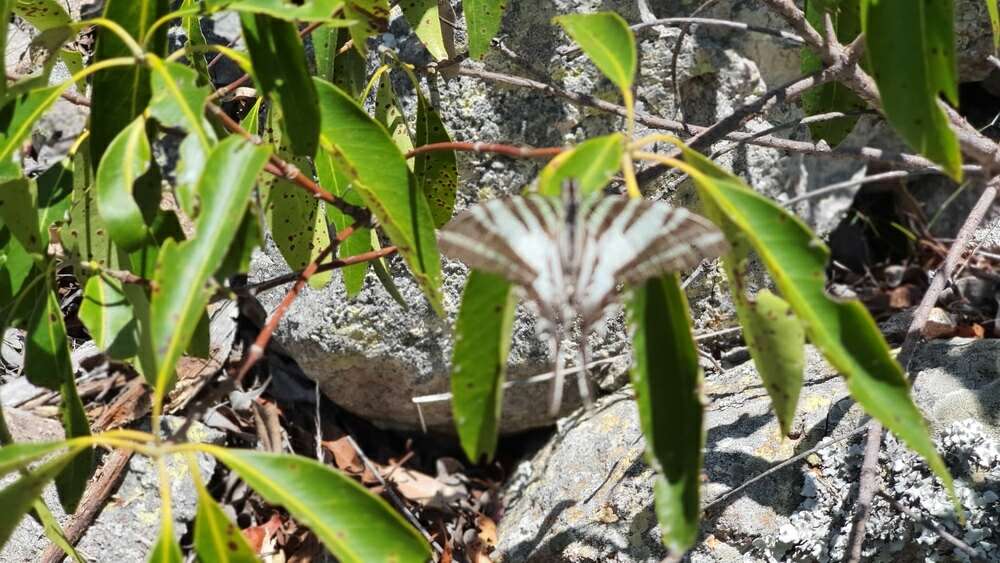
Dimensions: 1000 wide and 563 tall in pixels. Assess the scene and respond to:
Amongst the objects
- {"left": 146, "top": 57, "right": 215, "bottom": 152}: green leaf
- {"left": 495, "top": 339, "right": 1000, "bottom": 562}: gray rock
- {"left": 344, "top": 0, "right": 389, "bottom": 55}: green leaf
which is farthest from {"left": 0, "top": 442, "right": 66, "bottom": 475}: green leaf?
{"left": 495, "top": 339, "right": 1000, "bottom": 562}: gray rock

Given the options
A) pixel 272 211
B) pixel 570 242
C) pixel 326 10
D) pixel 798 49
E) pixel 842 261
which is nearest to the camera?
pixel 570 242

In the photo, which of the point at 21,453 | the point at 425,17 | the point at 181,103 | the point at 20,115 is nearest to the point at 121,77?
the point at 20,115

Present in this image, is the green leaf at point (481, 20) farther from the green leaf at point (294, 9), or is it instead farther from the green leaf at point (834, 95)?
the green leaf at point (834, 95)

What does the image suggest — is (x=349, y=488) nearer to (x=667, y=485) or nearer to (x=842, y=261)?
(x=667, y=485)

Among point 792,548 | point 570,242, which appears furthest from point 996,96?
point 570,242

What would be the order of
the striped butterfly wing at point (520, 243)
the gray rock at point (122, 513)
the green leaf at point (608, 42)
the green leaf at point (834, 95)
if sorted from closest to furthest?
the striped butterfly wing at point (520, 243)
the green leaf at point (608, 42)
the green leaf at point (834, 95)
the gray rock at point (122, 513)

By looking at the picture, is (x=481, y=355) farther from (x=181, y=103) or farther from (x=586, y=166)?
(x=181, y=103)

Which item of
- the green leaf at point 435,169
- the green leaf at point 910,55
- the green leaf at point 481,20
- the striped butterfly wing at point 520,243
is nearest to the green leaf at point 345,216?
the green leaf at point 435,169
